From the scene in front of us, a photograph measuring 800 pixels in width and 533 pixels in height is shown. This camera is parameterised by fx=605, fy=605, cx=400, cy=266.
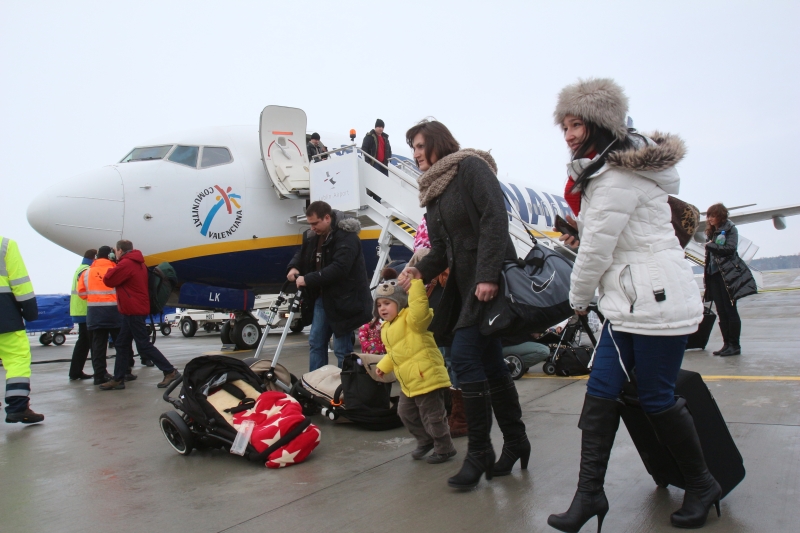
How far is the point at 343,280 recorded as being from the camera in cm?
512

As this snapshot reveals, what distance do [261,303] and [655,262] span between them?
586 inches

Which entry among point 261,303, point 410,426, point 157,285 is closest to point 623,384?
point 410,426

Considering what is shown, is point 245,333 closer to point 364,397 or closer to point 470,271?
point 364,397

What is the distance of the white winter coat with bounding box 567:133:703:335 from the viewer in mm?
2273

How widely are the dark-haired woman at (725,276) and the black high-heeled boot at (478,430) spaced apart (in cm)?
471

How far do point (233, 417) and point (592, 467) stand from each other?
2.31 meters

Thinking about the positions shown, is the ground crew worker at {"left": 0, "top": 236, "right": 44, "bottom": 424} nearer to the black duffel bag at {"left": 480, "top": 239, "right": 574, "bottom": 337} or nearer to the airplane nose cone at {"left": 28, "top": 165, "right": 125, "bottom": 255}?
the airplane nose cone at {"left": 28, "top": 165, "right": 125, "bottom": 255}

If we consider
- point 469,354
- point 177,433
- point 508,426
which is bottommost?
point 177,433

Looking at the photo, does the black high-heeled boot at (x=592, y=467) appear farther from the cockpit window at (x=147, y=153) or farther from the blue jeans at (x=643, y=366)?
the cockpit window at (x=147, y=153)

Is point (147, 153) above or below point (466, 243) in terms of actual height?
above

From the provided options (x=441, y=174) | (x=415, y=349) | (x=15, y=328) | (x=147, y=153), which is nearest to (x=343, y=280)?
(x=415, y=349)

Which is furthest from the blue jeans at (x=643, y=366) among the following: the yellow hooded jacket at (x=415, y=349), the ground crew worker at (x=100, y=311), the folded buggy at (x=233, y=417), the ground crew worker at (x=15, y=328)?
the ground crew worker at (x=100, y=311)

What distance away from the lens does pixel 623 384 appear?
248 centimetres

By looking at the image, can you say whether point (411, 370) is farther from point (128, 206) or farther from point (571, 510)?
point (128, 206)
